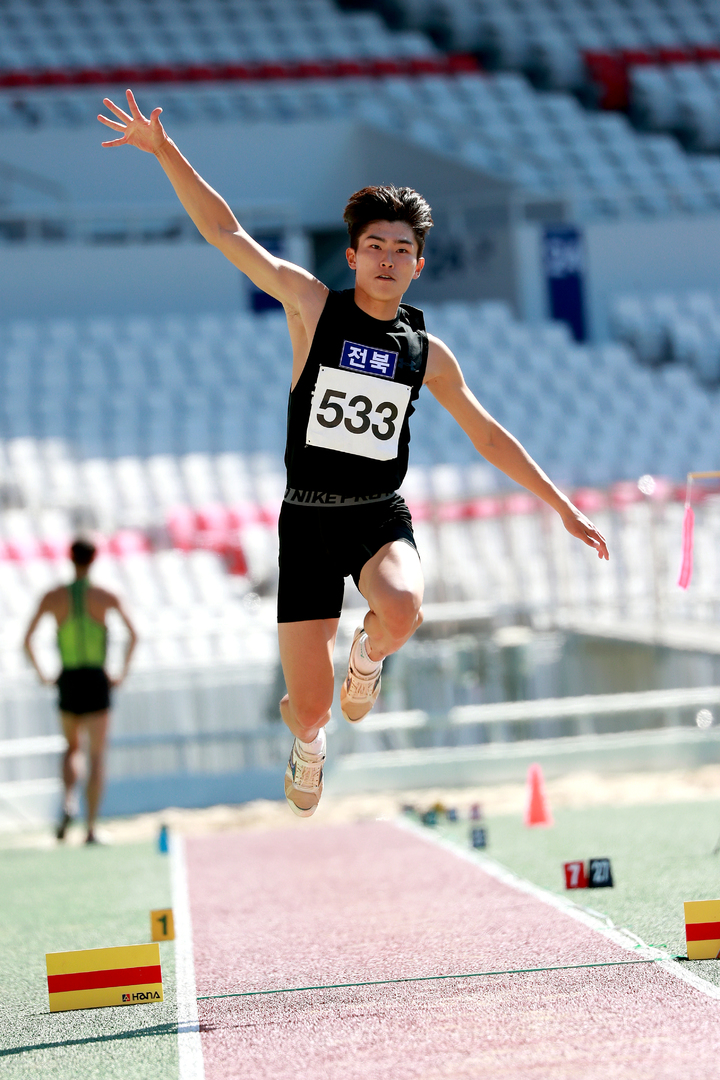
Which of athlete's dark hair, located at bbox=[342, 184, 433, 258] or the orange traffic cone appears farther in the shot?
the orange traffic cone

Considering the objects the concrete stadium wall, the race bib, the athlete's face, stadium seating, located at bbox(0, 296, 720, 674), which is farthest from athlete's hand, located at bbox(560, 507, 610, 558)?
the concrete stadium wall

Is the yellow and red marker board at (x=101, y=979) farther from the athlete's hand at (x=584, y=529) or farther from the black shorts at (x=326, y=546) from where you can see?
the athlete's hand at (x=584, y=529)

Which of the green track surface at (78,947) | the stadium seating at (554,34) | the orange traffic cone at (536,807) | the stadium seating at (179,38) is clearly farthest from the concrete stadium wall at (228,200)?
the orange traffic cone at (536,807)

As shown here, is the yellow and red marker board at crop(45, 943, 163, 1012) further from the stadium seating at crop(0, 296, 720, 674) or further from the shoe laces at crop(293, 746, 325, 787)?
the stadium seating at crop(0, 296, 720, 674)

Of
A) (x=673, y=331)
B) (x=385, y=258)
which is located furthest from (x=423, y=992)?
(x=673, y=331)

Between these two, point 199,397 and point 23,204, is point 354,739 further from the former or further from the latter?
point 23,204

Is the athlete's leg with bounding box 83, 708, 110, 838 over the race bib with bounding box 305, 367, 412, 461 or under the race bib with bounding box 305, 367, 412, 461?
under

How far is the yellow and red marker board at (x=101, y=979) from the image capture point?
3.44 meters

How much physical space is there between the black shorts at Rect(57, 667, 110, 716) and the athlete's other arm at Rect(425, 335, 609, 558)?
432cm

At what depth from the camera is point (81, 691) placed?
791 cm

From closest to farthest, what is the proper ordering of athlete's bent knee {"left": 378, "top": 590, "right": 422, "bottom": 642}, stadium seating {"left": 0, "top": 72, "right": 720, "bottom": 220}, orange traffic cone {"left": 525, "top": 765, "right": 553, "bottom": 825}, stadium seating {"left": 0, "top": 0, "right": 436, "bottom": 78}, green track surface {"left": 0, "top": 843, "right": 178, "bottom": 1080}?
green track surface {"left": 0, "top": 843, "right": 178, "bottom": 1080}, athlete's bent knee {"left": 378, "top": 590, "right": 422, "bottom": 642}, orange traffic cone {"left": 525, "top": 765, "right": 553, "bottom": 825}, stadium seating {"left": 0, "top": 72, "right": 720, "bottom": 220}, stadium seating {"left": 0, "top": 0, "right": 436, "bottom": 78}

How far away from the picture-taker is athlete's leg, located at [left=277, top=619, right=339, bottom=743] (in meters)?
3.98

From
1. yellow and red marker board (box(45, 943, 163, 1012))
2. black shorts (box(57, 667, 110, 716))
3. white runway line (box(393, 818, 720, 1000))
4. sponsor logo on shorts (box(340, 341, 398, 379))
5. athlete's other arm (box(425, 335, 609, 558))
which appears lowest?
white runway line (box(393, 818, 720, 1000))

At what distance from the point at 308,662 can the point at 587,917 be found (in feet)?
4.05
